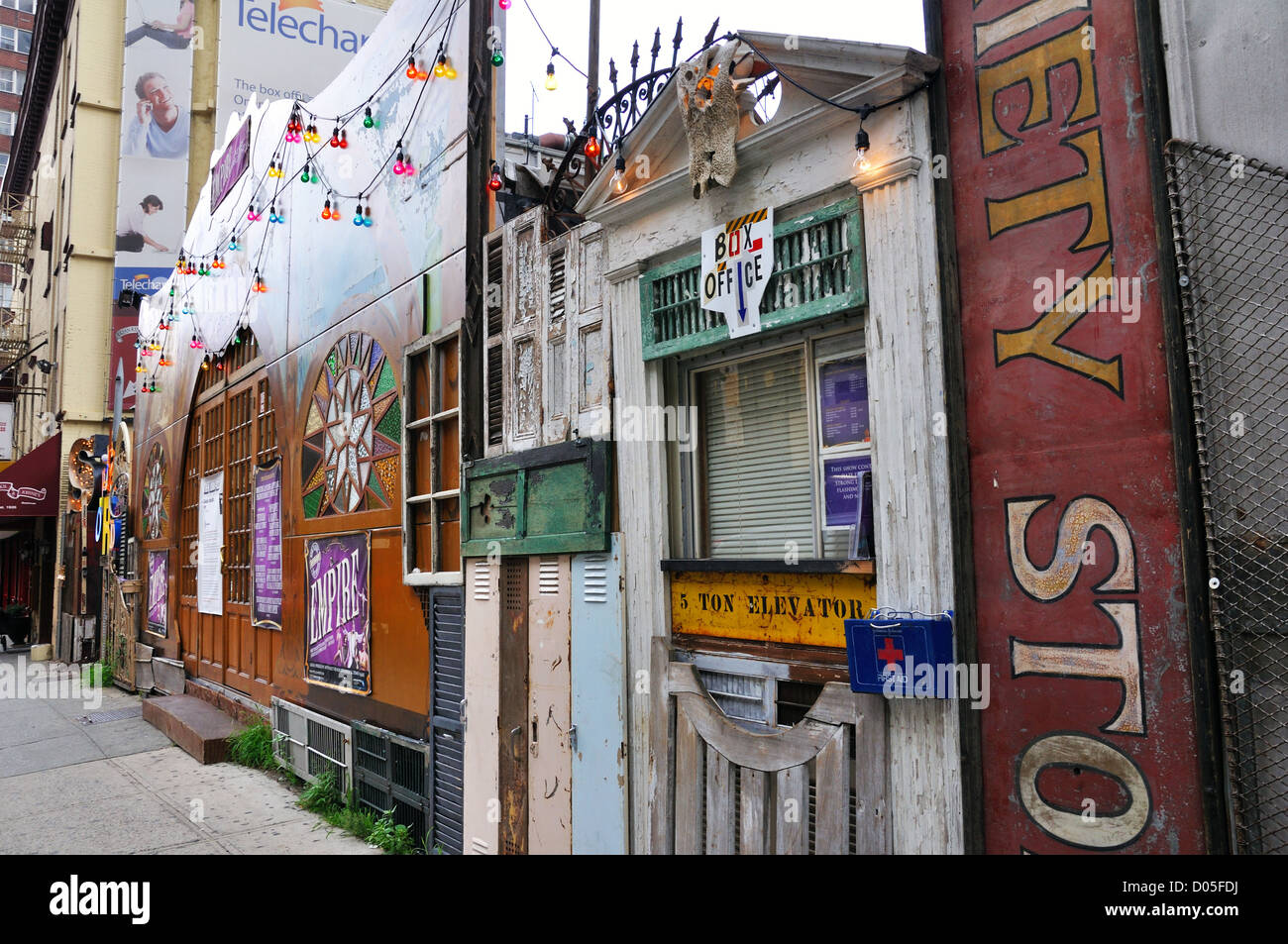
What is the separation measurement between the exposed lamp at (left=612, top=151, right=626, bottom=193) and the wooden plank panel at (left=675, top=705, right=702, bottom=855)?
310 cm

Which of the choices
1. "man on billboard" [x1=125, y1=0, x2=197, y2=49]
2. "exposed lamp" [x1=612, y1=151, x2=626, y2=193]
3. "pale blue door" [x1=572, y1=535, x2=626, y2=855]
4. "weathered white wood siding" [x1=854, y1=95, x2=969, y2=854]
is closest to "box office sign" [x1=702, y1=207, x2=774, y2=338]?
"weathered white wood siding" [x1=854, y1=95, x2=969, y2=854]

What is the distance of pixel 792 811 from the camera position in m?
4.47

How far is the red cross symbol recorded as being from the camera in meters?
4.00

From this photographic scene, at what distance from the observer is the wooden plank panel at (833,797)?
4230mm

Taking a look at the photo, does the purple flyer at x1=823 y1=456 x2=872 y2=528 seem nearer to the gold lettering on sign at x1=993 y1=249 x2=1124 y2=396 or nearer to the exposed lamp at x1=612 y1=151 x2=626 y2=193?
the gold lettering on sign at x1=993 y1=249 x2=1124 y2=396

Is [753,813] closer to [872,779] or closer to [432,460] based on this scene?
[872,779]

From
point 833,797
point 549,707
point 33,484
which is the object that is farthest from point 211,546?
point 33,484

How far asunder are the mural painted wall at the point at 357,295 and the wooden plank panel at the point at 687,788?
136 inches

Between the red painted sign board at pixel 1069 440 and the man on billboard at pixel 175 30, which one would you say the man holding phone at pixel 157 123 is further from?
the red painted sign board at pixel 1069 440

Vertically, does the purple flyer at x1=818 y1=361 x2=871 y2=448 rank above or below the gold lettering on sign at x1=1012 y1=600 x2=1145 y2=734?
above

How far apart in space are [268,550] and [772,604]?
8.89 m
